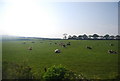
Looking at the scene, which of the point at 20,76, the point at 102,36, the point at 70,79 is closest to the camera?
the point at 70,79

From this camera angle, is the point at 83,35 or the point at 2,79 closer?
the point at 2,79

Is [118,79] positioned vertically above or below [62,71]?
below

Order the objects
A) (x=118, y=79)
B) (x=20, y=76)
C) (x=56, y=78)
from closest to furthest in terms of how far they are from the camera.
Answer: (x=56, y=78)
(x=20, y=76)
(x=118, y=79)

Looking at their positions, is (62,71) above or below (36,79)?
above

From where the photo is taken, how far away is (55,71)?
1330cm

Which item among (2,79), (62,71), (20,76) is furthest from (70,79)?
(2,79)

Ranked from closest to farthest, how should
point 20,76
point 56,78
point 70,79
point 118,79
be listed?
point 56,78 < point 70,79 < point 20,76 < point 118,79

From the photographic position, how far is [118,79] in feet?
52.2

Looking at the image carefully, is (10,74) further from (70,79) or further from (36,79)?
(70,79)

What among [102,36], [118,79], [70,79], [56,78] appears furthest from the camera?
[102,36]

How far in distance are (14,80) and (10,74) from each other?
780mm

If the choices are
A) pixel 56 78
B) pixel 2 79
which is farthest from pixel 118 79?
pixel 2 79

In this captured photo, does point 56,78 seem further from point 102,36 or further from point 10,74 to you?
point 102,36

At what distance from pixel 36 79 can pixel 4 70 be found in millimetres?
3105
